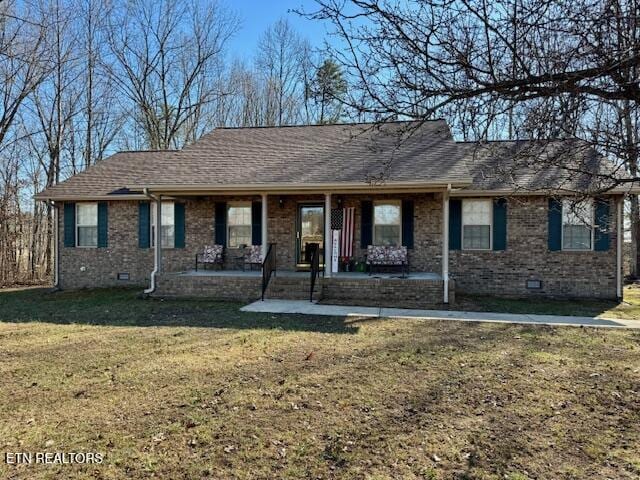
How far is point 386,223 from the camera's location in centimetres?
1149

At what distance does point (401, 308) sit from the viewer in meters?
8.84

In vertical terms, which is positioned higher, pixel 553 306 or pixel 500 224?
pixel 500 224

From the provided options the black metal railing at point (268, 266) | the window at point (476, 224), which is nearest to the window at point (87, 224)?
the black metal railing at point (268, 266)

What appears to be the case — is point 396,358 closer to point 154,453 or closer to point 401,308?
point 154,453

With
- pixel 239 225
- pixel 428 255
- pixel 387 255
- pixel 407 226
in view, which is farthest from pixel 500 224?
pixel 239 225

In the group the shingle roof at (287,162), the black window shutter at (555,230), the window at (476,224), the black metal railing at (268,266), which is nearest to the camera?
the black metal railing at (268,266)

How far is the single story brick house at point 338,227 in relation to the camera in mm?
9930

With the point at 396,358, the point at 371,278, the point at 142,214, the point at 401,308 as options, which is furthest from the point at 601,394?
the point at 142,214

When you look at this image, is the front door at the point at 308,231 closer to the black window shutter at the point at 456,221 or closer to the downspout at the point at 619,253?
the black window shutter at the point at 456,221

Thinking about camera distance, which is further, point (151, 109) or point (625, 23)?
point (151, 109)

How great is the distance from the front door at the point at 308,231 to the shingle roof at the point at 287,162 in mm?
1464

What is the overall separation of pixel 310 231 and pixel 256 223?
163 cm

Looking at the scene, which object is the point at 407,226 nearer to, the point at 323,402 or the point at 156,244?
the point at 156,244

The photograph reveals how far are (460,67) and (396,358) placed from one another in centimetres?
350
